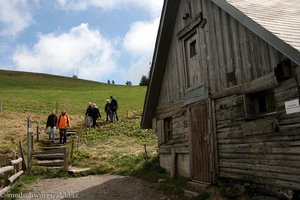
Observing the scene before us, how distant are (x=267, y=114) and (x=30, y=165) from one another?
32.5ft

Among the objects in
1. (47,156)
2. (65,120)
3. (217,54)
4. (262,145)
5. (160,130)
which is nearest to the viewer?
(262,145)

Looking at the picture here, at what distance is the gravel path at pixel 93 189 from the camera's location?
36.2 ft

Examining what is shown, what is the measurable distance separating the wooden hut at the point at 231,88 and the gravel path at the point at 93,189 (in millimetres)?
1628

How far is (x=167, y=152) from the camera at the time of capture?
563 inches

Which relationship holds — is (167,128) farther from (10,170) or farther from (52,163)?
(10,170)

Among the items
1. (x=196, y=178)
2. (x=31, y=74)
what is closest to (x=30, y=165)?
(x=196, y=178)

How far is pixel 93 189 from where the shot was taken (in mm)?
12031

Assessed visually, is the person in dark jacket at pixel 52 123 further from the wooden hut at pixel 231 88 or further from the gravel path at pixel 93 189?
the wooden hut at pixel 231 88

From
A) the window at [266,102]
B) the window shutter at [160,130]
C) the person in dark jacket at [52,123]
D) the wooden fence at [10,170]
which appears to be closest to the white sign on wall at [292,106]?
the window at [266,102]

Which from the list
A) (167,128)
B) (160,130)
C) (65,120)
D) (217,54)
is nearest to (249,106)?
(217,54)

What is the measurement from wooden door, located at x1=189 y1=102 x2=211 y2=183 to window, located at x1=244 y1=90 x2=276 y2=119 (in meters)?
1.98

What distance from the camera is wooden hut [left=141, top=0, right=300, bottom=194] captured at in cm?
809

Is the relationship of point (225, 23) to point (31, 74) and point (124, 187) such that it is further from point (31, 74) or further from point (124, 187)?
point (31, 74)

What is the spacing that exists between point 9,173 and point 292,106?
370 inches
